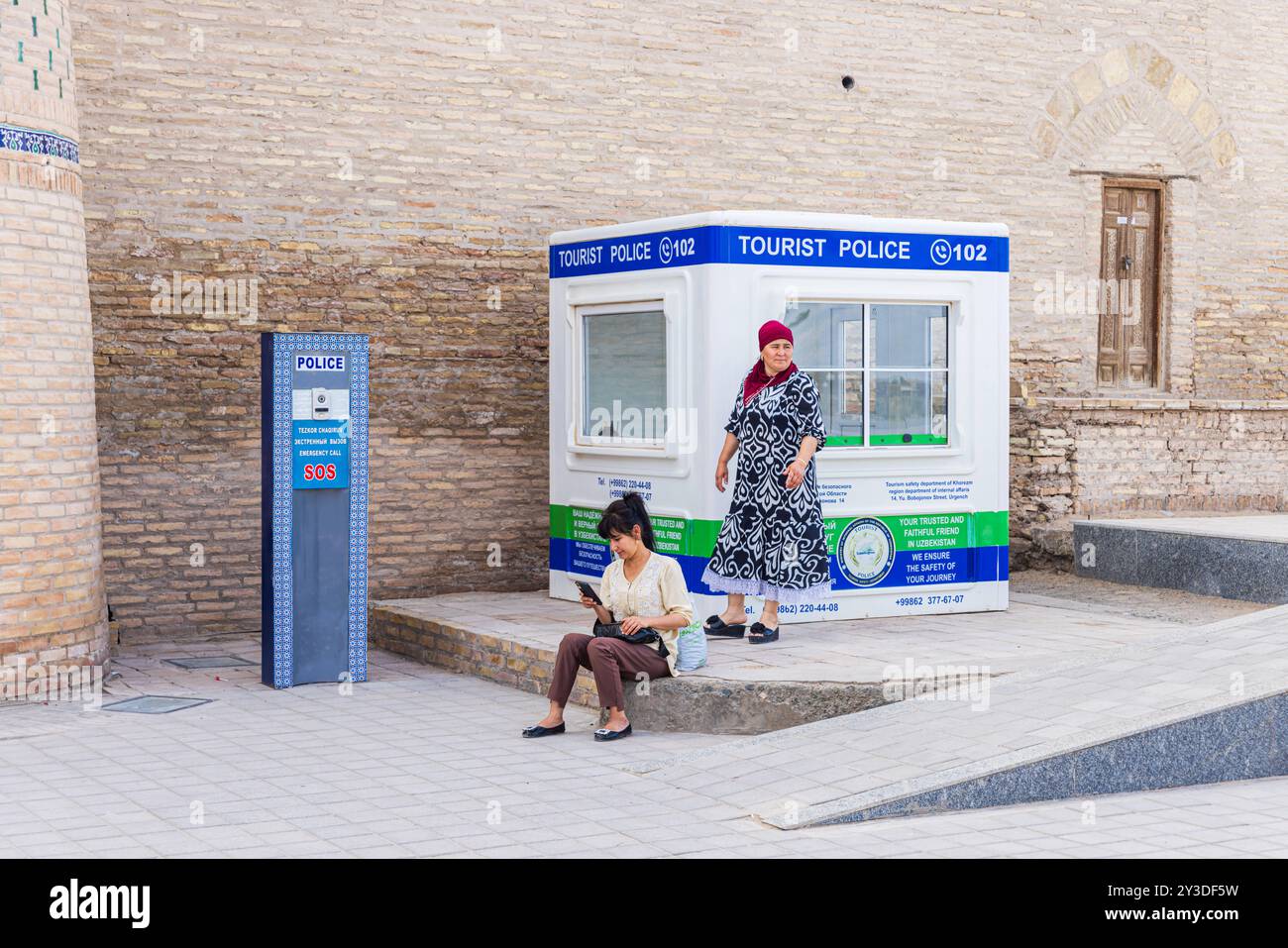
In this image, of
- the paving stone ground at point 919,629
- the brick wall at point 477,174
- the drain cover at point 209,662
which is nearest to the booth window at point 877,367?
the paving stone ground at point 919,629

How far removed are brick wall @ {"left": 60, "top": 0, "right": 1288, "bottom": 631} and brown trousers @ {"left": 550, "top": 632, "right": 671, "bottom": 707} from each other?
4.15m

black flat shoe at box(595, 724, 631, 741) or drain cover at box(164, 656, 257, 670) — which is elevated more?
drain cover at box(164, 656, 257, 670)

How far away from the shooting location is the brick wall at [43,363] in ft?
31.7

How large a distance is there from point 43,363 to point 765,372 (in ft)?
14.2

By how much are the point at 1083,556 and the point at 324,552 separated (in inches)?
253

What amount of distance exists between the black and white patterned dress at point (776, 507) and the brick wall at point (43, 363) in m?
3.99

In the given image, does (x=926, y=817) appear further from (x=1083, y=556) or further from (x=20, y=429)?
(x=1083, y=556)

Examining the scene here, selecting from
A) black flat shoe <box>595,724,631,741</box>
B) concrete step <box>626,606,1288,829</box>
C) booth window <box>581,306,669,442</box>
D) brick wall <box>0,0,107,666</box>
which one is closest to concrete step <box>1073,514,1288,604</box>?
concrete step <box>626,606,1288,829</box>

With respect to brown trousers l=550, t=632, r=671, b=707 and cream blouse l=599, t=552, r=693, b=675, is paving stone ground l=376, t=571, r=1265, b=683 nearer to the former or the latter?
brown trousers l=550, t=632, r=671, b=707

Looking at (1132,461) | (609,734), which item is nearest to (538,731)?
(609,734)

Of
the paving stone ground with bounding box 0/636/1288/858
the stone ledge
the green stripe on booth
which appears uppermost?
the green stripe on booth

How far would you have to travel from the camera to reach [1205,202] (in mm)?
16078

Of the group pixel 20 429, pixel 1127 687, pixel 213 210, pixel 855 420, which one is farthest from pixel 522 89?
pixel 1127 687

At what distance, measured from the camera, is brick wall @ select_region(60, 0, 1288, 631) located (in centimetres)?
1177
